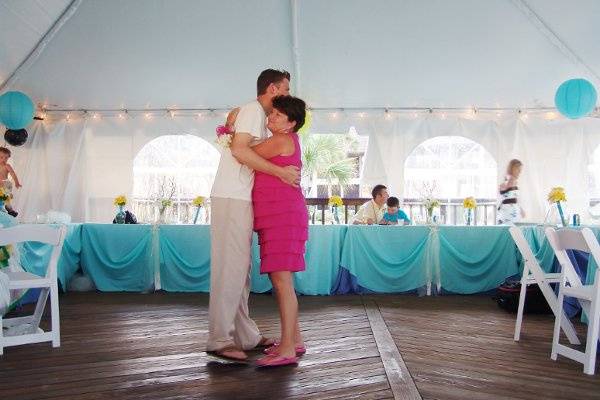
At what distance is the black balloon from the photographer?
672cm

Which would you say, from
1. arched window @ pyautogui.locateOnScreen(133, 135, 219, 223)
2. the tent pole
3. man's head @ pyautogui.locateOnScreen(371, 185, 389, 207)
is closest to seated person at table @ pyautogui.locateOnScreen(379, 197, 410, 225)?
man's head @ pyautogui.locateOnScreen(371, 185, 389, 207)

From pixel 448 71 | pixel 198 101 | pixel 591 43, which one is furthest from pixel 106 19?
pixel 591 43

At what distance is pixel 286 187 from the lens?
7.68 feet

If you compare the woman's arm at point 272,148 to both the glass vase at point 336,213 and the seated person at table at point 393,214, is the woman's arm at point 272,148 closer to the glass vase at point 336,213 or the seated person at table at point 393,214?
the seated person at table at point 393,214

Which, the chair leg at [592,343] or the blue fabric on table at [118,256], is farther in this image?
the blue fabric on table at [118,256]

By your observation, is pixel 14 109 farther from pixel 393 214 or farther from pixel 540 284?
pixel 540 284

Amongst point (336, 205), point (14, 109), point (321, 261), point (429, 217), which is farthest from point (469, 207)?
point (14, 109)

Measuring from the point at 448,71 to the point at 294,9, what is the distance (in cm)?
218

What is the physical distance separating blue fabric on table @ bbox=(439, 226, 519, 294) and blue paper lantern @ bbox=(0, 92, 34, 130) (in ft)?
14.9

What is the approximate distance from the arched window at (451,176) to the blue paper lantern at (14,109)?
514cm

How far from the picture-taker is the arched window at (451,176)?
783 centimetres

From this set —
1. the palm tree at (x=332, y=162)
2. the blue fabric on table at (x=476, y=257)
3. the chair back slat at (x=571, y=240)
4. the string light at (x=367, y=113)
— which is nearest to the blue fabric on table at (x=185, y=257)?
the blue fabric on table at (x=476, y=257)

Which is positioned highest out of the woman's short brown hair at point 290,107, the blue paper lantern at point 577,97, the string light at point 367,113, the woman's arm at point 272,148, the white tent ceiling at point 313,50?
the white tent ceiling at point 313,50

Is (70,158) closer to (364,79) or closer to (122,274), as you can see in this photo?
(122,274)
